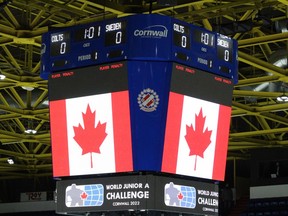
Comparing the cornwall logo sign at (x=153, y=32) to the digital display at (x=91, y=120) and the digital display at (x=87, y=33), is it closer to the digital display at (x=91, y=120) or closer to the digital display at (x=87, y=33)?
the digital display at (x=91, y=120)

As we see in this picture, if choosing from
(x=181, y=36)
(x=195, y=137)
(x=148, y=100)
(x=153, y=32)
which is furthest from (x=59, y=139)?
(x=181, y=36)

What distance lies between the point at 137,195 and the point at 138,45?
1.97 metres

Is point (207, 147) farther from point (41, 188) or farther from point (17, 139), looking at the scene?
point (41, 188)

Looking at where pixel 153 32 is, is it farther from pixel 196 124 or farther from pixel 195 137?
pixel 195 137

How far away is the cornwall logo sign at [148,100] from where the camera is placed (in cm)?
1028

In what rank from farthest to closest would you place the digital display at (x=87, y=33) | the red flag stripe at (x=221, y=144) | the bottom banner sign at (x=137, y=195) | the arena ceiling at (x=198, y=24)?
the arena ceiling at (x=198, y=24), the red flag stripe at (x=221, y=144), the digital display at (x=87, y=33), the bottom banner sign at (x=137, y=195)

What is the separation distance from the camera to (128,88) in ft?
33.9

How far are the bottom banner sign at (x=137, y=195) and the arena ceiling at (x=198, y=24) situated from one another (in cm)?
262

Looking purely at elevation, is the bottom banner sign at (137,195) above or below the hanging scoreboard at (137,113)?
below

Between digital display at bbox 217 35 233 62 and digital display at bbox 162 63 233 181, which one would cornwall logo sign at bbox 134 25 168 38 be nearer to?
digital display at bbox 162 63 233 181

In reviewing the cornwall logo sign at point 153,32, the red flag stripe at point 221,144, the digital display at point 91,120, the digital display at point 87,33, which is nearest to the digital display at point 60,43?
the digital display at point 87,33

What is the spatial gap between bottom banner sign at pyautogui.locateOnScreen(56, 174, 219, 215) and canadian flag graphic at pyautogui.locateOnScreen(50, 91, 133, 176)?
173 mm

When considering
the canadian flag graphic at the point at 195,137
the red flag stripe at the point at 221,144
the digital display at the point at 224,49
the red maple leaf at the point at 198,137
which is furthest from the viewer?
the digital display at the point at 224,49

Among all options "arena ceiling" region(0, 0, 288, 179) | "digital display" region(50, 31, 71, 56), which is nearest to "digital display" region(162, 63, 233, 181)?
"arena ceiling" region(0, 0, 288, 179)
